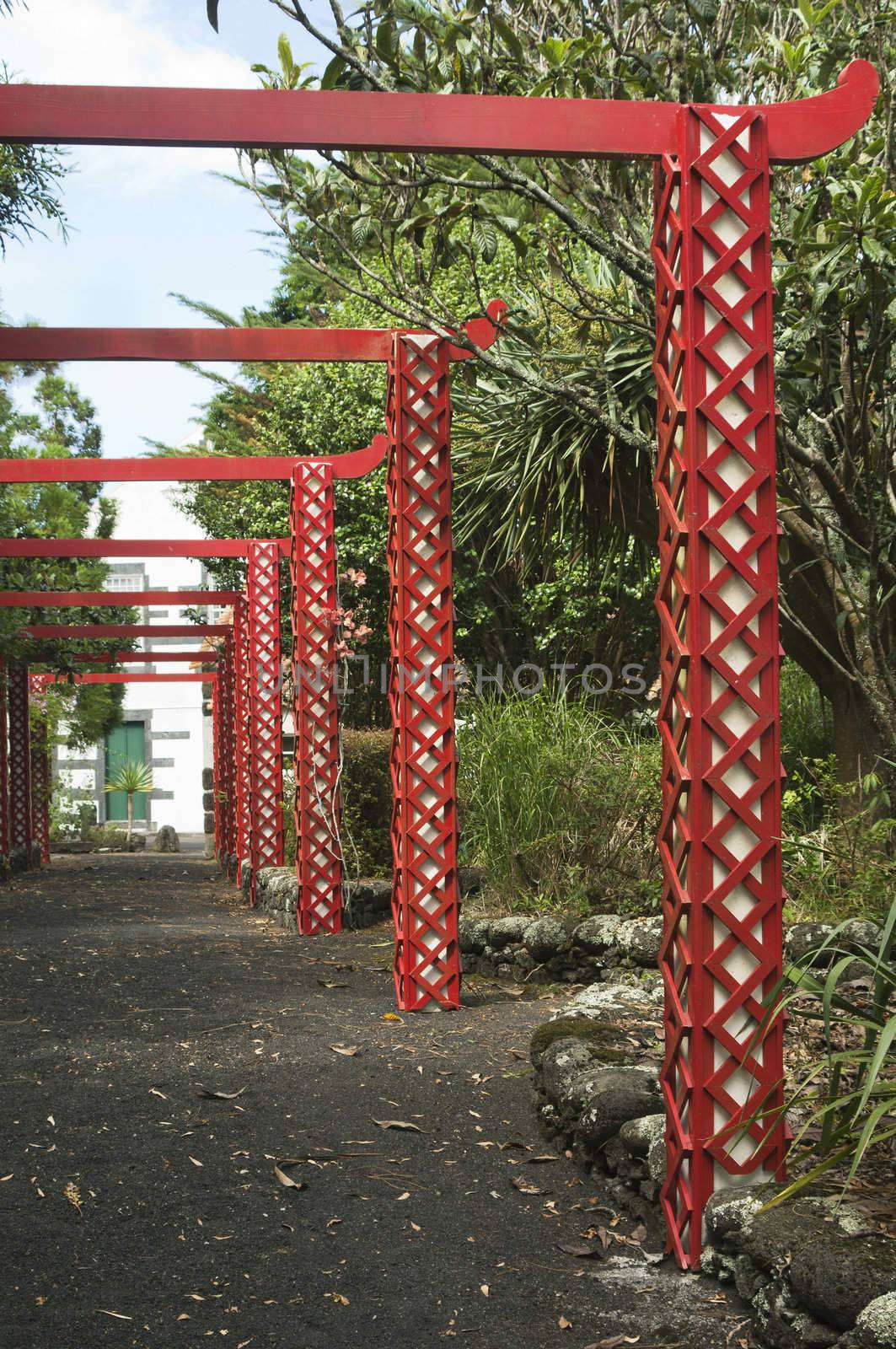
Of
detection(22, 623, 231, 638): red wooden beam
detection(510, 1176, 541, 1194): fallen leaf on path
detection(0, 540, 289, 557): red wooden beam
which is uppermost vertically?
detection(0, 540, 289, 557): red wooden beam

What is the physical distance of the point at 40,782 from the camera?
65.9ft

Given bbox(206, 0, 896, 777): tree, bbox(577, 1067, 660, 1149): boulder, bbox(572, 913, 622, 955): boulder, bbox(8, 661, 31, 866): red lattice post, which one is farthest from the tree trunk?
bbox(8, 661, 31, 866): red lattice post

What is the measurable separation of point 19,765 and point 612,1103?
597 inches

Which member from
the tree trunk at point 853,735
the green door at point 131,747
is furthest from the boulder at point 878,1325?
the green door at point 131,747

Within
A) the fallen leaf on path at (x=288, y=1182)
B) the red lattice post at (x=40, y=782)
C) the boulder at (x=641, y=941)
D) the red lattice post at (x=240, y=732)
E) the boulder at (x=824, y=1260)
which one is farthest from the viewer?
the red lattice post at (x=40, y=782)

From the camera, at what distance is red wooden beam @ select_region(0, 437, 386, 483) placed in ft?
30.0

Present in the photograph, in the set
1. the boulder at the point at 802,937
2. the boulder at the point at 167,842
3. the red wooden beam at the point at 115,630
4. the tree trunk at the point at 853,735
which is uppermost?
the red wooden beam at the point at 115,630

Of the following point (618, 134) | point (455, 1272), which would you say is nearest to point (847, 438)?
point (618, 134)

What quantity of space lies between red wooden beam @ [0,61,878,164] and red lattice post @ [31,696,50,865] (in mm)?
16657

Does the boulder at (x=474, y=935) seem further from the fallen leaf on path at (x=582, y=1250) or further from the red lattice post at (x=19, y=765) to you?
the red lattice post at (x=19, y=765)

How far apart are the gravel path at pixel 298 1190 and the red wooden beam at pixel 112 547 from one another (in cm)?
580

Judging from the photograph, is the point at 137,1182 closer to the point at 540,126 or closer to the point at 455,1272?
the point at 455,1272

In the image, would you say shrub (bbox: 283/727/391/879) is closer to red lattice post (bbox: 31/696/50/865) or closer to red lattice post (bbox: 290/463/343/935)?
red lattice post (bbox: 290/463/343/935)

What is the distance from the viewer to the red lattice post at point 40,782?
19.4m
